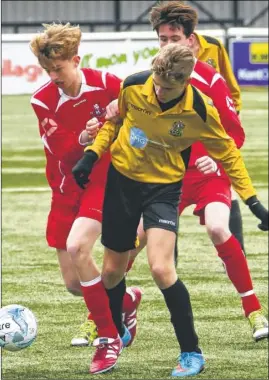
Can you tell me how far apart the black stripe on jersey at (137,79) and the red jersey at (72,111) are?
0.48m

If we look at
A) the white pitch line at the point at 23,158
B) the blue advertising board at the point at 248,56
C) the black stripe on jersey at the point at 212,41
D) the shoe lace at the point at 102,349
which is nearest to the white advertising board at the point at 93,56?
the blue advertising board at the point at 248,56

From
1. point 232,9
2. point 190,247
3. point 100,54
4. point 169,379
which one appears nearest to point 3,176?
point 190,247

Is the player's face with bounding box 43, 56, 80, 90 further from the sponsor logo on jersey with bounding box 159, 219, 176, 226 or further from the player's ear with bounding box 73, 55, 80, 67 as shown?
the sponsor logo on jersey with bounding box 159, 219, 176, 226

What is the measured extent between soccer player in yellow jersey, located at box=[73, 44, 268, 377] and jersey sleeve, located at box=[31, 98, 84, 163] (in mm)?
369

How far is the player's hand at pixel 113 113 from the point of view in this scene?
6547mm

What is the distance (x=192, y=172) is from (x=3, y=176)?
25.0 ft

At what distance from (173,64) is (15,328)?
1406 millimetres

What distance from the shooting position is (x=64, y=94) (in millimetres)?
6938

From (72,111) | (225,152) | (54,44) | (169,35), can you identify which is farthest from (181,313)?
(169,35)

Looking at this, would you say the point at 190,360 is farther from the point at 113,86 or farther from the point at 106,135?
the point at 113,86

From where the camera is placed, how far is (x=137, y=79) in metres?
6.44

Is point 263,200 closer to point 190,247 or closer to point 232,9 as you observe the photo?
point 190,247

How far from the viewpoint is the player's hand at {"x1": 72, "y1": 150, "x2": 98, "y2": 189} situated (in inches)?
250

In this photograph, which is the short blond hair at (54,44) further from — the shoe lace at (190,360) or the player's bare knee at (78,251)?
the shoe lace at (190,360)
